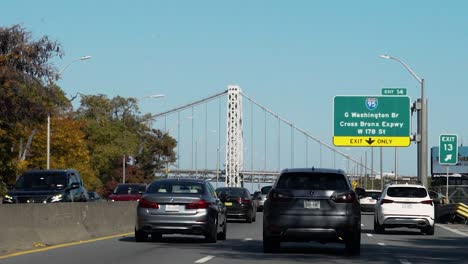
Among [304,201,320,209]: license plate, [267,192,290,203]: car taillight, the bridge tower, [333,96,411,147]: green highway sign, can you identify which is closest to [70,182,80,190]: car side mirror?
[267,192,290,203]: car taillight

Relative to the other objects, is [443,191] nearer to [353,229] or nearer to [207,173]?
[353,229]

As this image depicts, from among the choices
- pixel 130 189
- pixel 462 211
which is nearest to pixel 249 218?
pixel 130 189

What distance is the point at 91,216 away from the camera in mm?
25812

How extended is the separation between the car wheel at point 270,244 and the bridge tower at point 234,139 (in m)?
90.7

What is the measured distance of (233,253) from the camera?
20.0 m

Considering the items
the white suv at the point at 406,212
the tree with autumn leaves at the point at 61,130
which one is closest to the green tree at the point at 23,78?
the tree with autumn leaves at the point at 61,130

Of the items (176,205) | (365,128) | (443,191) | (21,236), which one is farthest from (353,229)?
(443,191)

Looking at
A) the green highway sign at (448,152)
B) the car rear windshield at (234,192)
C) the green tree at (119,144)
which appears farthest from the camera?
the green tree at (119,144)

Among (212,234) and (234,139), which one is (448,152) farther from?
(234,139)

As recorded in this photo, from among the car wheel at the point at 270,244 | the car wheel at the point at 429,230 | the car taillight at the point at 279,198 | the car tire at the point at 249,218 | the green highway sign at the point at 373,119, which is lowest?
the car tire at the point at 249,218

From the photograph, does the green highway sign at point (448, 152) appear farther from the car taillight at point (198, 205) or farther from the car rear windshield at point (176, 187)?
the car taillight at point (198, 205)

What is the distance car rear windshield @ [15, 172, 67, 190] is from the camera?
101 feet

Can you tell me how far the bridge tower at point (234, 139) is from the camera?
11281cm

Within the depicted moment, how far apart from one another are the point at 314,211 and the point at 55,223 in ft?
21.6
